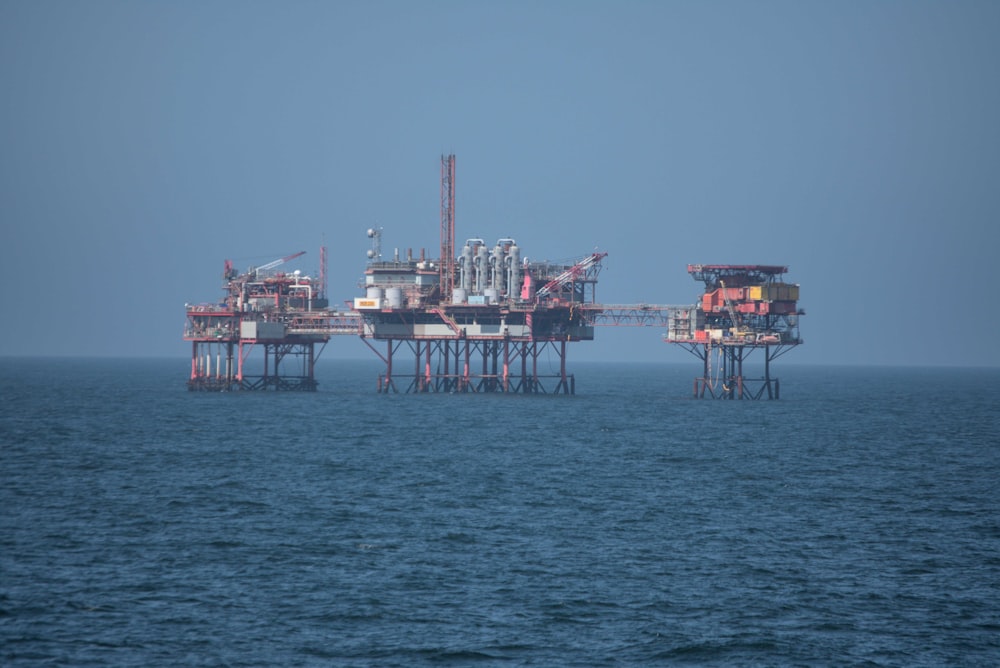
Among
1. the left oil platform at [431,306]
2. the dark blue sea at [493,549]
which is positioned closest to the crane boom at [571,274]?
the left oil platform at [431,306]

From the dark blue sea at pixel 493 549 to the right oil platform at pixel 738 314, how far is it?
26.3m

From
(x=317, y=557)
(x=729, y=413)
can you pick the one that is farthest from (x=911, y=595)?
(x=729, y=413)

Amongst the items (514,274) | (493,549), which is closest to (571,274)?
(514,274)

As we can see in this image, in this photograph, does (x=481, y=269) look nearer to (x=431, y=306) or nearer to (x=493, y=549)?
(x=431, y=306)

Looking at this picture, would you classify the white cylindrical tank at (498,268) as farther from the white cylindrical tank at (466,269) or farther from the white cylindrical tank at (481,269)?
the white cylindrical tank at (466,269)

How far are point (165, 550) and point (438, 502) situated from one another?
15992mm

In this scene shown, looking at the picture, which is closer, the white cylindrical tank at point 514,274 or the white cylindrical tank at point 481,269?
the white cylindrical tank at point 514,274

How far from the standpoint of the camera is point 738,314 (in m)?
122

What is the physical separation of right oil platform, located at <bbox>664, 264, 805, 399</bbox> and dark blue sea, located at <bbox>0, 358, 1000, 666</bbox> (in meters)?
26.3

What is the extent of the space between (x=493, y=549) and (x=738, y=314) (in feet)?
255

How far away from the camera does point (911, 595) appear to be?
137ft

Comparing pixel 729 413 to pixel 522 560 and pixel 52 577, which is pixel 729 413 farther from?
pixel 52 577

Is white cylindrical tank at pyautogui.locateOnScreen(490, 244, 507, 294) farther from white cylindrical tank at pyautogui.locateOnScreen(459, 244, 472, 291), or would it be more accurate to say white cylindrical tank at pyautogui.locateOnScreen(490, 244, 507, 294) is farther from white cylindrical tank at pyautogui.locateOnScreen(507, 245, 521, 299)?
white cylindrical tank at pyautogui.locateOnScreen(459, 244, 472, 291)

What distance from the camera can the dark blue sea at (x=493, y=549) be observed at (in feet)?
118
